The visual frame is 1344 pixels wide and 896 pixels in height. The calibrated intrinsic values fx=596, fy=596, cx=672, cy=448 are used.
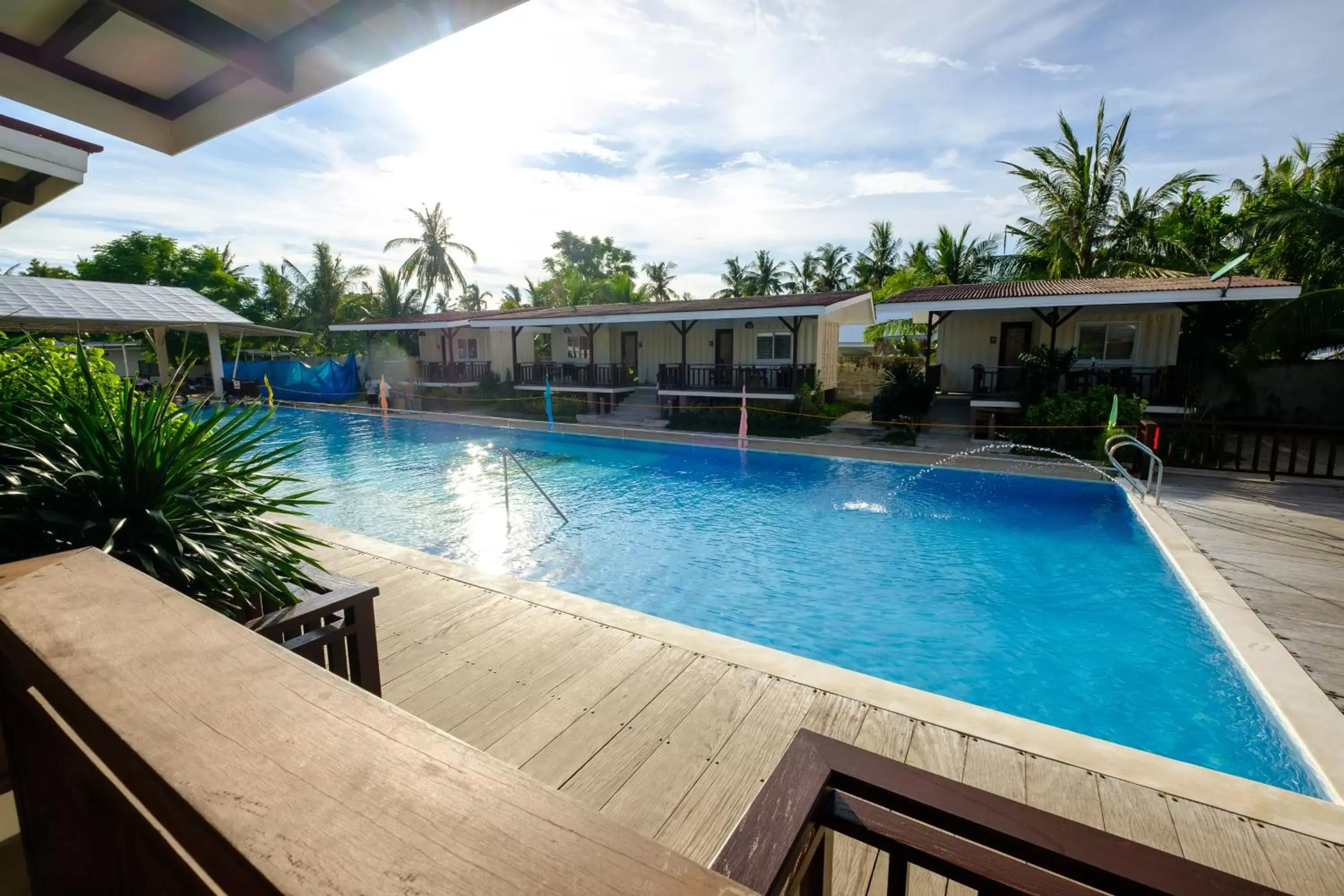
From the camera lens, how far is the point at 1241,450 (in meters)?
11.2

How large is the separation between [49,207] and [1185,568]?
1080 cm

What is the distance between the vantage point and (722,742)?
9.89 ft

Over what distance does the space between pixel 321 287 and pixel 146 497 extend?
40065 mm

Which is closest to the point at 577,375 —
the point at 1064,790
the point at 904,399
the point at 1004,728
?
the point at 904,399

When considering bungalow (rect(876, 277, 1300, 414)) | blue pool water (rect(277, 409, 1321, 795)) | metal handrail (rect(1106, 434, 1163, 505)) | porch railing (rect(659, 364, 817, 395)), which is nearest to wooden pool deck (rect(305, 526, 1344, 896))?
blue pool water (rect(277, 409, 1321, 795))

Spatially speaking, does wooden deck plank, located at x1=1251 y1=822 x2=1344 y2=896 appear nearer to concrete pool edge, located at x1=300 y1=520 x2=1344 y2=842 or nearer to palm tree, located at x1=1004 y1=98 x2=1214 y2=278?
concrete pool edge, located at x1=300 y1=520 x2=1344 y2=842

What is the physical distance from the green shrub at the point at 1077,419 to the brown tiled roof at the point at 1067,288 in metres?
2.28

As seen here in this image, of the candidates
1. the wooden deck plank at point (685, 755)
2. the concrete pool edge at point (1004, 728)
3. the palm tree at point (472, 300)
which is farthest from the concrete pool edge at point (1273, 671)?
A: the palm tree at point (472, 300)

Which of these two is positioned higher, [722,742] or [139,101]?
[139,101]

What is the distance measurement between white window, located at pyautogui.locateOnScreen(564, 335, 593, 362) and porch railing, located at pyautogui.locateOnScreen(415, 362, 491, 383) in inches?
138

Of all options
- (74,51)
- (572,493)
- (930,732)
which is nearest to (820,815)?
(930,732)

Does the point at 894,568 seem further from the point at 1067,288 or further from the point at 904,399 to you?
the point at 1067,288

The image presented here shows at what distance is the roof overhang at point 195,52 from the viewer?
92.1 inches

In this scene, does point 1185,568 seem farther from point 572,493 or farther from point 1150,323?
point 1150,323
